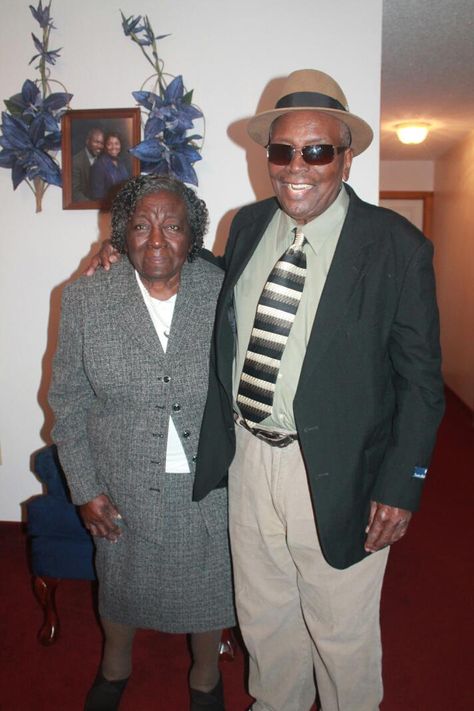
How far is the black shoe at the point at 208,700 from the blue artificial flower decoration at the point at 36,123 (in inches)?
80.8

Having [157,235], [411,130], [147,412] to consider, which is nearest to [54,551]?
[147,412]

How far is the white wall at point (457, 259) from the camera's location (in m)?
5.82

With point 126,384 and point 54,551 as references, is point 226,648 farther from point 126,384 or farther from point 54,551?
point 126,384

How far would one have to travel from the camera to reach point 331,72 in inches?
96.6

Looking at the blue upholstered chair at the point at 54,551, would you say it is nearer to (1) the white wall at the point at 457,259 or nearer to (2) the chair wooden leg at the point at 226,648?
(2) the chair wooden leg at the point at 226,648

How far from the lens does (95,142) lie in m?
2.61

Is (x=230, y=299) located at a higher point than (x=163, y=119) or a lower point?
lower

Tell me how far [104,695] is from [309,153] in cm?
166

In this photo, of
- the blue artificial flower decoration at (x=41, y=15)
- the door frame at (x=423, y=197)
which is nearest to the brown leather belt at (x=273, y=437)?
the blue artificial flower decoration at (x=41, y=15)

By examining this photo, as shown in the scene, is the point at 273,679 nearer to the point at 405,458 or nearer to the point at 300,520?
the point at 300,520

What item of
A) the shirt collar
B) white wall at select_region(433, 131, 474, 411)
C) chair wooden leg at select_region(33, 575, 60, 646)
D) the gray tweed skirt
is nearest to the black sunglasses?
the shirt collar

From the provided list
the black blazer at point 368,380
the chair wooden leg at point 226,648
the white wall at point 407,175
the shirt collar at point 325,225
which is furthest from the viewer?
the white wall at point 407,175

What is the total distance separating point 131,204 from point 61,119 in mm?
1224

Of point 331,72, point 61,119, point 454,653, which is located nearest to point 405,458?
point 454,653
